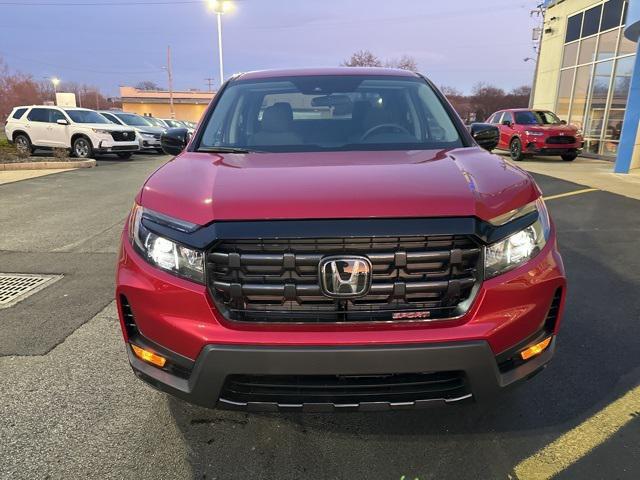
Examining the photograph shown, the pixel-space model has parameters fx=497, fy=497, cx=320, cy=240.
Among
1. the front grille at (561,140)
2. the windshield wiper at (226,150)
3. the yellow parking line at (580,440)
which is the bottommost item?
the yellow parking line at (580,440)

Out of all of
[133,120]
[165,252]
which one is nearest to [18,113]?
[133,120]

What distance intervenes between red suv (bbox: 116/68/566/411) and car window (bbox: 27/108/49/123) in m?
17.9

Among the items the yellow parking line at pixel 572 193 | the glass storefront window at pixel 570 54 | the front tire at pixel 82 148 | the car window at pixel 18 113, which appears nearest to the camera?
the yellow parking line at pixel 572 193

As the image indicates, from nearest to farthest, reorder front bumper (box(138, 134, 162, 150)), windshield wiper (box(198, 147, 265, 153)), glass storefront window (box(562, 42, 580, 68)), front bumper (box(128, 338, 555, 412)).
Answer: front bumper (box(128, 338, 555, 412)) < windshield wiper (box(198, 147, 265, 153)) < front bumper (box(138, 134, 162, 150)) < glass storefront window (box(562, 42, 580, 68))

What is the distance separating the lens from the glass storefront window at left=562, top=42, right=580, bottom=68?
20703 mm

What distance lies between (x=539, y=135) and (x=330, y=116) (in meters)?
14.9

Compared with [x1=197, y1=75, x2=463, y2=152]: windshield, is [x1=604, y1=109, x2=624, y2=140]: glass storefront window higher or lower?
lower

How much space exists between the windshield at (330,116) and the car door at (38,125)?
16.6m

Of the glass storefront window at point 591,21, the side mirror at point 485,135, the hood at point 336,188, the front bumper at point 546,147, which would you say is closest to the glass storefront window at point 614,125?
the front bumper at point 546,147

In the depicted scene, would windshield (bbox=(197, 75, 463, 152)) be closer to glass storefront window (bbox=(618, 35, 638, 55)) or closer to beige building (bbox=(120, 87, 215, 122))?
glass storefront window (bbox=(618, 35, 638, 55))

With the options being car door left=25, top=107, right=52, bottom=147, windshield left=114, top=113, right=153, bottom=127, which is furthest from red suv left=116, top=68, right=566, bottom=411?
windshield left=114, top=113, right=153, bottom=127

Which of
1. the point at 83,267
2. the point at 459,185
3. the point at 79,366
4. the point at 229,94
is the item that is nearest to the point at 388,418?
the point at 459,185

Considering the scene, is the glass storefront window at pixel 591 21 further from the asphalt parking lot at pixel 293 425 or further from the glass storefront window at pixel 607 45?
the asphalt parking lot at pixel 293 425

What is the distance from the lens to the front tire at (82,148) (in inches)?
680
